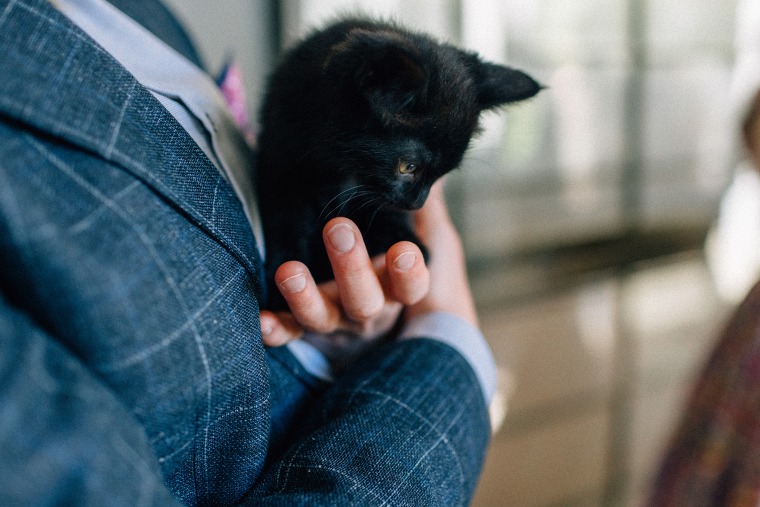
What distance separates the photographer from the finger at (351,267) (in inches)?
19.8

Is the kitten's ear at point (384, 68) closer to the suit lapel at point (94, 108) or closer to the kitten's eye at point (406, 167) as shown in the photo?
the kitten's eye at point (406, 167)

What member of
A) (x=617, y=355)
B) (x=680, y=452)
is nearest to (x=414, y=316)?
(x=680, y=452)

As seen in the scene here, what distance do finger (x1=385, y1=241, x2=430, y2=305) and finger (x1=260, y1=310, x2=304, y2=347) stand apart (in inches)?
→ 4.2

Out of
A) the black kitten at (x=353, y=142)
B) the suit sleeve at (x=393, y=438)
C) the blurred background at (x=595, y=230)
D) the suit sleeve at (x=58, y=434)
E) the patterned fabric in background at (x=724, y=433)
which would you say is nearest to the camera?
the suit sleeve at (x=58, y=434)

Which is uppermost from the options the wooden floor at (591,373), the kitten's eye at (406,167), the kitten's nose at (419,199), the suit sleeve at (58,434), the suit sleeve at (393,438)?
the suit sleeve at (58,434)

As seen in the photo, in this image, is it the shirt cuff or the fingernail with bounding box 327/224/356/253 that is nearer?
the fingernail with bounding box 327/224/356/253

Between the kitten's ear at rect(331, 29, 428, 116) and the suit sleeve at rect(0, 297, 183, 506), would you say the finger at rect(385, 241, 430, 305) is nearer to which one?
the kitten's ear at rect(331, 29, 428, 116)

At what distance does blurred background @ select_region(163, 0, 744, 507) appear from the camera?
1915 mm

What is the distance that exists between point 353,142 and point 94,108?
299mm

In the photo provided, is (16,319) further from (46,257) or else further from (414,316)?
(414,316)

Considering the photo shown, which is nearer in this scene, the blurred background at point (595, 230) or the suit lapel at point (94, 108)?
the suit lapel at point (94, 108)

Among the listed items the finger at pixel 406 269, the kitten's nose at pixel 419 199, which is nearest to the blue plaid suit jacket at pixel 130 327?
the finger at pixel 406 269

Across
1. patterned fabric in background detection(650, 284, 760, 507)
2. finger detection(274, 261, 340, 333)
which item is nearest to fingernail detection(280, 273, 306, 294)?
finger detection(274, 261, 340, 333)

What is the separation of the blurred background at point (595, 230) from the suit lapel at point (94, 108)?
1.39 meters
